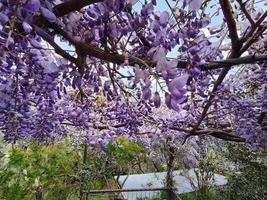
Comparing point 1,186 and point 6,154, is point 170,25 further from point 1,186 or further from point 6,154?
point 6,154

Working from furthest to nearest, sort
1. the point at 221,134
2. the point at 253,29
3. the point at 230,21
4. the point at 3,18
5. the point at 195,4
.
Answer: the point at 221,134 < the point at 253,29 < the point at 230,21 < the point at 195,4 < the point at 3,18

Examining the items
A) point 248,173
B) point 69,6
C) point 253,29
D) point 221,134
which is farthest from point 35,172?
point 248,173

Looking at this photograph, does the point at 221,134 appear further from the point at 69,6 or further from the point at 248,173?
the point at 248,173

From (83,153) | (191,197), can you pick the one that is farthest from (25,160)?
(191,197)

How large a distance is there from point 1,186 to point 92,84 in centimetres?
247

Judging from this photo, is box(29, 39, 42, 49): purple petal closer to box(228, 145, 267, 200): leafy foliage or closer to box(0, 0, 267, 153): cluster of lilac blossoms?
box(0, 0, 267, 153): cluster of lilac blossoms

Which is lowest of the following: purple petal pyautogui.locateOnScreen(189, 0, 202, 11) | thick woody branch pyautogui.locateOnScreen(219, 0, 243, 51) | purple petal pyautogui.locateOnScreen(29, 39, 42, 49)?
purple petal pyautogui.locateOnScreen(29, 39, 42, 49)

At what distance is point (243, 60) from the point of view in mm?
1505

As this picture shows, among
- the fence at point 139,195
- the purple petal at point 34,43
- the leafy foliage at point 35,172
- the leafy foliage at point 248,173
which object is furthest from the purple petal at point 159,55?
the fence at point 139,195

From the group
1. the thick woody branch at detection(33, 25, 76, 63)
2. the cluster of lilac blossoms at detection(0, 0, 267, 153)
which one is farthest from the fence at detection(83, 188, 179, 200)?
the thick woody branch at detection(33, 25, 76, 63)

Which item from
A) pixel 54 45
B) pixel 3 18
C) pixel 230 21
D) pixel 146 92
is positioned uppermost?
pixel 230 21

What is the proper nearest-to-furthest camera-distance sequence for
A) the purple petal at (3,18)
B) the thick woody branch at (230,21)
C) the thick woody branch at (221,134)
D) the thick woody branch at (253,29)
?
1. the purple petal at (3,18)
2. the thick woody branch at (230,21)
3. the thick woody branch at (253,29)
4. the thick woody branch at (221,134)

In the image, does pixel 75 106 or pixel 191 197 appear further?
pixel 191 197

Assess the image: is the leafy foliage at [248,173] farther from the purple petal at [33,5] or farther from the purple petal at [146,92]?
the purple petal at [33,5]
